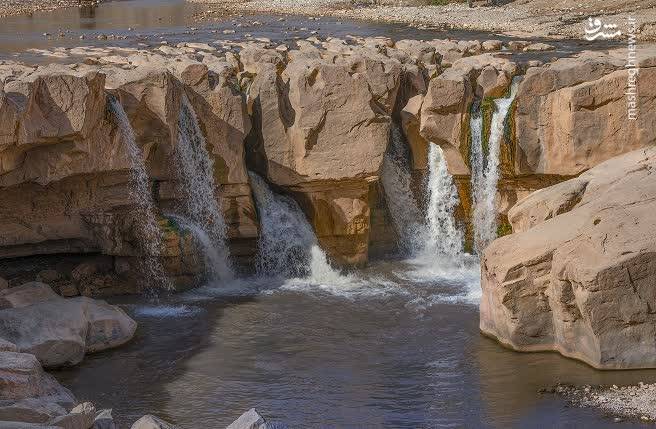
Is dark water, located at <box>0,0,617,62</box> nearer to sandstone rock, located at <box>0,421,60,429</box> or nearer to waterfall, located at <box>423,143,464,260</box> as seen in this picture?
waterfall, located at <box>423,143,464,260</box>

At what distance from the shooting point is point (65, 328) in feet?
57.5

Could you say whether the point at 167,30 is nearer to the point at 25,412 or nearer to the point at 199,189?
the point at 199,189

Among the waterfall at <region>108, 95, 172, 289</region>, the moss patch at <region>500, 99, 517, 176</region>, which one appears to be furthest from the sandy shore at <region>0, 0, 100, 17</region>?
the moss patch at <region>500, 99, 517, 176</region>

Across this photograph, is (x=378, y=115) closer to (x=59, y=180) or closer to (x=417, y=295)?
(x=417, y=295)

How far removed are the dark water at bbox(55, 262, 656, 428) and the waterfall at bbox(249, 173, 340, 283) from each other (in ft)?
3.70

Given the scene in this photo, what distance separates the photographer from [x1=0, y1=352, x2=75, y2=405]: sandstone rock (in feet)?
43.6

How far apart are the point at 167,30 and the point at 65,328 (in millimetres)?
27525

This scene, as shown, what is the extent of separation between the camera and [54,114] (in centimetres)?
1934

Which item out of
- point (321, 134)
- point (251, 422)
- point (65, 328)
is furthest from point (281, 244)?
point (251, 422)

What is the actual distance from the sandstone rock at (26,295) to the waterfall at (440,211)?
27.3 ft

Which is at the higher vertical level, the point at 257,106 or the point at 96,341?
the point at 257,106

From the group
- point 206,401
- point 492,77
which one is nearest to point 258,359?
point 206,401

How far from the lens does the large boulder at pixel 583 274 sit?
632 inches

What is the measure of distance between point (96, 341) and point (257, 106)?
6.43 m
